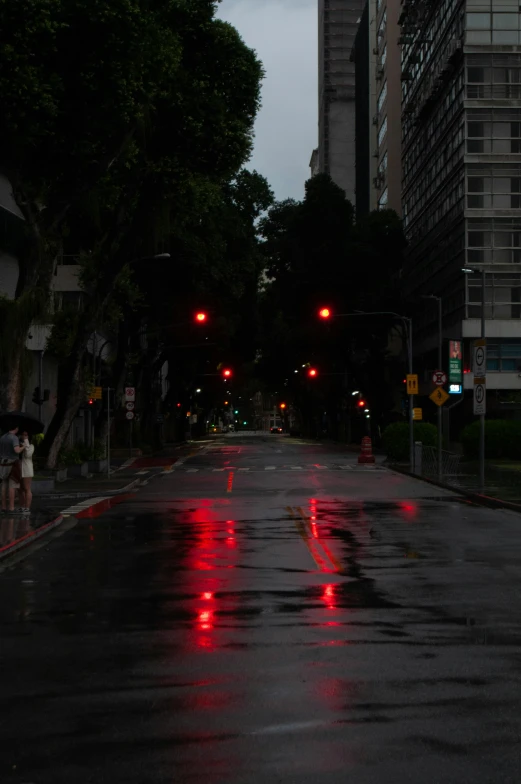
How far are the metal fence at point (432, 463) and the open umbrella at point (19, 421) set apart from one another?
17183mm

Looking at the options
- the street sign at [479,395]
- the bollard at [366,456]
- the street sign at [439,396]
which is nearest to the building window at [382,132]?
the bollard at [366,456]

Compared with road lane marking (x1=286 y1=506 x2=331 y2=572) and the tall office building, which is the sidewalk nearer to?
road lane marking (x1=286 y1=506 x2=331 y2=572)

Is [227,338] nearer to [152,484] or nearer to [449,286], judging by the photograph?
[449,286]

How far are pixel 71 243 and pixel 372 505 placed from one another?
24.6m

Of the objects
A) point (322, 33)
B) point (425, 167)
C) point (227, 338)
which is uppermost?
point (322, 33)

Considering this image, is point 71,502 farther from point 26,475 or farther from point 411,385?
point 411,385

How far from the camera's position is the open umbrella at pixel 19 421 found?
27.2 metres

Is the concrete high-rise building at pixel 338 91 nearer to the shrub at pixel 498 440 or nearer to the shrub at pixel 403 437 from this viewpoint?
the shrub at pixel 403 437

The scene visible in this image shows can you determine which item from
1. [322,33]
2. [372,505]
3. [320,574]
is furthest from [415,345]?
[322,33]

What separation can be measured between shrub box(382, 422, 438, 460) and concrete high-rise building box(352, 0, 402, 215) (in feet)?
169

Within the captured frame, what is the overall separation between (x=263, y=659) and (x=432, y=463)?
3961 centimetres

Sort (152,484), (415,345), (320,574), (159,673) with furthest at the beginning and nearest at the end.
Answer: (415,345)
(152,484)
(320,574)
(159,673)

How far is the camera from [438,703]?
305 inches

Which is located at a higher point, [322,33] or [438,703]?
[322,33]
